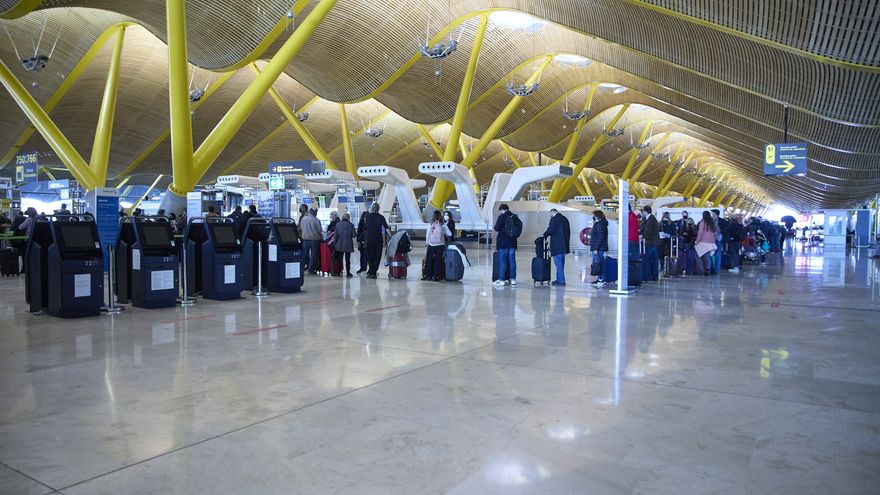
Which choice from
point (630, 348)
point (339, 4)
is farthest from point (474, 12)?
point (630, 348)

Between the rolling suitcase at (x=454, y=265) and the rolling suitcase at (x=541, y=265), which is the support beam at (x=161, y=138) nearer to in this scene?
the rolling suitcase at (x=454, y=265)

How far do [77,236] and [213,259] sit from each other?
210cm

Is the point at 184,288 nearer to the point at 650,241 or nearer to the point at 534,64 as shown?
the point at 650,241

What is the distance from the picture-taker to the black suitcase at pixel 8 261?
1432 centimetres

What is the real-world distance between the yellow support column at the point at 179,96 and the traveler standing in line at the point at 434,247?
7.50 m

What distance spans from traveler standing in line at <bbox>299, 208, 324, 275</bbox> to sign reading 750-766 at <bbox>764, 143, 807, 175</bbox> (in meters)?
17.8

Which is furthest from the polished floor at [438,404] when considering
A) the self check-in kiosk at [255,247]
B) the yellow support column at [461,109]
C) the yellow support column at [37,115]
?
the yellow support column at [461,109]

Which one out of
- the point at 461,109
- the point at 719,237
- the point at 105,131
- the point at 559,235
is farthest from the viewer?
the point at 461,109

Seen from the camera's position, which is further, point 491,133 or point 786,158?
point 491,133

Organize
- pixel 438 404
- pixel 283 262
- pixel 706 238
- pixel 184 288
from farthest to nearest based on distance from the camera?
pixel 706 238 → pixel 283 262 → pixel 184 288 → pixel 438 404

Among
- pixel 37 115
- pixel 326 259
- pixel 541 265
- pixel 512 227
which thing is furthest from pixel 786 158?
pixel 37 115

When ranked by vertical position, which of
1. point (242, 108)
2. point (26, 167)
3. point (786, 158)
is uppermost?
point (242, 108)

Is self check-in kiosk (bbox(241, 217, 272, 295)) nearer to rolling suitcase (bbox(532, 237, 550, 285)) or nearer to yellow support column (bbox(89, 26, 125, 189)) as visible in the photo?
rolling suitcase (bbox(532, 237, 550, 285))

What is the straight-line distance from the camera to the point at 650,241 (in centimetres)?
1344
